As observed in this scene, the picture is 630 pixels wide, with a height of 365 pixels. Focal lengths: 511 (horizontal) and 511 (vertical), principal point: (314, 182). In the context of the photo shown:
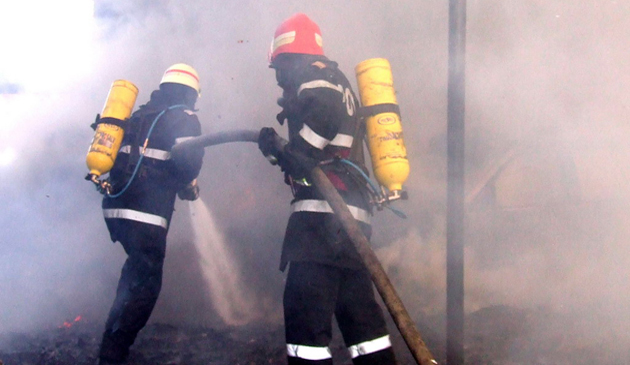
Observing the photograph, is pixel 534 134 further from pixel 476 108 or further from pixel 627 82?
pixel 627 82

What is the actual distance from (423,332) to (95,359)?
254 centimetres

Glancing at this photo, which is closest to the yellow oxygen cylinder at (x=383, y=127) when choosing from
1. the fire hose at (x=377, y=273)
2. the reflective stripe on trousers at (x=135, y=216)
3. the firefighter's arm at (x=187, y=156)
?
the fire hose at (x=377, y=273)

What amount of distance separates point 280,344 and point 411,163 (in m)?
2.07

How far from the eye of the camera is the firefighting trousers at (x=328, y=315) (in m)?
2.48

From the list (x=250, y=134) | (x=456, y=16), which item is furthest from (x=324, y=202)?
(x=456, y=16)

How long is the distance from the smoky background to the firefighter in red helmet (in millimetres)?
1972

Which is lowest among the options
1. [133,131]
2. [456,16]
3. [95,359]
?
[95,359]

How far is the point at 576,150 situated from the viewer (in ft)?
14.7

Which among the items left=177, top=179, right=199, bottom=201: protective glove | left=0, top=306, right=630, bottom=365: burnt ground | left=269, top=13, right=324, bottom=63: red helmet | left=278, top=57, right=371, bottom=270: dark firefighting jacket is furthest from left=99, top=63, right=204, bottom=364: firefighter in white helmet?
left=278, top=57, right=371, bottom=270: dark firefighting jacket

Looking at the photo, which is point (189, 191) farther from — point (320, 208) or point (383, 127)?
point (383, 127)

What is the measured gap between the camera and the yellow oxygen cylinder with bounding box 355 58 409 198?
2658 mm

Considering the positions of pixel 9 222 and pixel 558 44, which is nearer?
pixel 558 44

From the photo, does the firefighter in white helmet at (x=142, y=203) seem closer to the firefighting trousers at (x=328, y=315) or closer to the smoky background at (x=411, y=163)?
the smoky background at (x=411, y=163)

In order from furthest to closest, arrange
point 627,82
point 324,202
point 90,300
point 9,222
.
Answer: point 9,222 → point 90,300 → point 627,82 → point 324,202
